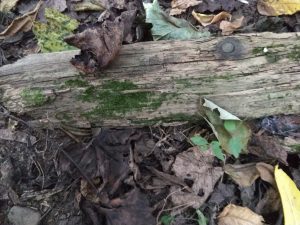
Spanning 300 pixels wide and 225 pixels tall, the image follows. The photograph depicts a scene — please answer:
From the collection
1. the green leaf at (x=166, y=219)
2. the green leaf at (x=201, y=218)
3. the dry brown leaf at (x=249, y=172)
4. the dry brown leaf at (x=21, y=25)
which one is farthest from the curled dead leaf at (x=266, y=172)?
the dry brown leaf at (x=21, y=25)

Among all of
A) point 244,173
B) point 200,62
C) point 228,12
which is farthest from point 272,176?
point 228,12

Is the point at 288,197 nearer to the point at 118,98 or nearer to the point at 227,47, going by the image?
the point at 227,47

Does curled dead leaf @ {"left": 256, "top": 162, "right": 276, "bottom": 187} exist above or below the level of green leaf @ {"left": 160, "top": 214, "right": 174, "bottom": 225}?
above

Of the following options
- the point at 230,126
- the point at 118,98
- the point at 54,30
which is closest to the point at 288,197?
the point at 230,126

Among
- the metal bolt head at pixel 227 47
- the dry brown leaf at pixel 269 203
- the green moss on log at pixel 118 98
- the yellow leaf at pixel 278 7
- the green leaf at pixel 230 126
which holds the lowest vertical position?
the dry brown leaf at pixel 269 203

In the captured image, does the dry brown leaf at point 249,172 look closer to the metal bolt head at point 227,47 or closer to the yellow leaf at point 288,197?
the yellow leaf at point 288,197

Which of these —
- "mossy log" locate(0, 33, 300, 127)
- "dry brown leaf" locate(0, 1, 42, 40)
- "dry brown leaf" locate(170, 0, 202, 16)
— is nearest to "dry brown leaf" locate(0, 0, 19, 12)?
"dry brown leaf" locate(0, 1, 42, 40)

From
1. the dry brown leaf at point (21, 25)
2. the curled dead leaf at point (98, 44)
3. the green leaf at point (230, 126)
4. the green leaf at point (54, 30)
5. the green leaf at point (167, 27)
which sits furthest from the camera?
the dry brown leaf at point (21, 25)

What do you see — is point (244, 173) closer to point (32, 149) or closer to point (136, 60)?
point (136, 60)

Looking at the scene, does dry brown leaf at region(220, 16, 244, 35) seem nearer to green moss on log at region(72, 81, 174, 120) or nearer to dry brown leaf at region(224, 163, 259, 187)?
green moss on log at region(72, 81, 174, 120)
